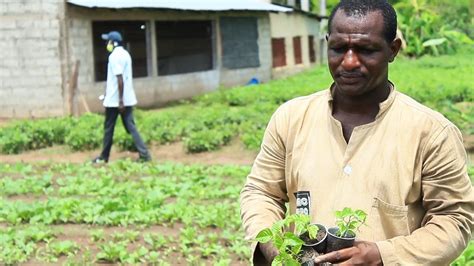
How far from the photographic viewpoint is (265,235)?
240cm

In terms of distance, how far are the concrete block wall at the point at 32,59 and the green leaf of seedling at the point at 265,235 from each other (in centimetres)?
1439

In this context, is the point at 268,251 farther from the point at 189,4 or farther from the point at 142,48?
the point at 189,4

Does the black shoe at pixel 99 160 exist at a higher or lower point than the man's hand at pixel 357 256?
lower

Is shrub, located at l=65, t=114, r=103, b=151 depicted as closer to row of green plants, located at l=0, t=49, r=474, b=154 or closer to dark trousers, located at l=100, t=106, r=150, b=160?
row of green plants, located at l=0, t=49, r=474, b=154

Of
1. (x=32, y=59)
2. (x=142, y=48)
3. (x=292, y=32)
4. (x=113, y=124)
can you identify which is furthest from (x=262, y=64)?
(x=113, y=124)

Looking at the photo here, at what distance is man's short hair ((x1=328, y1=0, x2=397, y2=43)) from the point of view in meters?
2.47

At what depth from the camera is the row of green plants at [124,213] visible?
634cm

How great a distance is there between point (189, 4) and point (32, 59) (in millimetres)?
4894

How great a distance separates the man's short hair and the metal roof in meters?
14.4

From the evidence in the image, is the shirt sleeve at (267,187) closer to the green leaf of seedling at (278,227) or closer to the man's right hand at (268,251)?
the man's right hand at (268,251)

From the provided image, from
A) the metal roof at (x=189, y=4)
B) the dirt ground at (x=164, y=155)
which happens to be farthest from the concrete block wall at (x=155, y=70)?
the dirt ground at (x=164, y=155)

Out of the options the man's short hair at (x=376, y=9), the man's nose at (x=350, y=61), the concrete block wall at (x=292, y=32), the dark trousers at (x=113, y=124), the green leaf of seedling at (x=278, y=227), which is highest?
the concrete block wall at (x=292, y=32)

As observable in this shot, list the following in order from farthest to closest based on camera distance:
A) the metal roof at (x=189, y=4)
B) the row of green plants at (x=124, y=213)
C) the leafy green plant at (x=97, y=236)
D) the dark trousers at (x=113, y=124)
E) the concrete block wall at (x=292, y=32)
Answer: the concrete block wall at (x=292, y=32) → the metal roof at (x=189, y=4) → the dark trousers at (x=113, y=124) → the leafy green plant at (x=97, y=236) → the row of green plants at (x=124, y=213)

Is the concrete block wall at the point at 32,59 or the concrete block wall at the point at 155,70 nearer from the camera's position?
the concrete block wall at the point at 32,59
